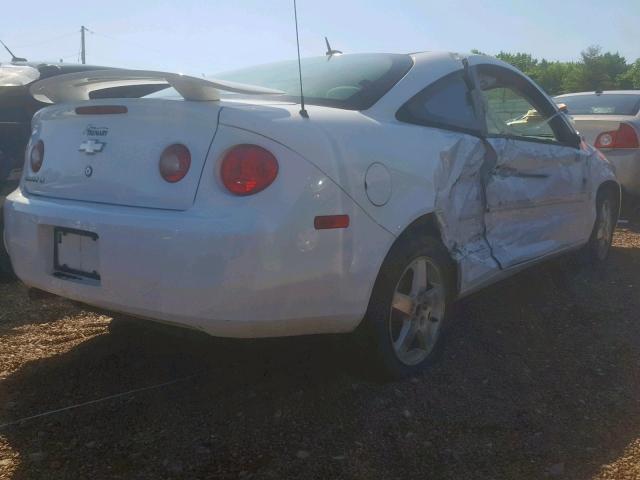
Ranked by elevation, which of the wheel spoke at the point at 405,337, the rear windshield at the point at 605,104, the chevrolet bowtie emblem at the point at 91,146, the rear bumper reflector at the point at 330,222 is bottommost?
the wheel spoke at the point at 405,337

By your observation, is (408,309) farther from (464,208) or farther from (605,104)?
(605,104)

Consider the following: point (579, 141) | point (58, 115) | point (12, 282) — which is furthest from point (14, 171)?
point (579, 141)

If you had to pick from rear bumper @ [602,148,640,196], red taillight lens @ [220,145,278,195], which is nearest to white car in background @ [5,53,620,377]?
red taillight lens @ [220,145,278,195]

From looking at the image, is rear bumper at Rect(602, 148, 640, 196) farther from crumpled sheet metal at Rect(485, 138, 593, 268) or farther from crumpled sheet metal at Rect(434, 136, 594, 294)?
crumpled sheet metal at Rect(434, 136, 594, 294)

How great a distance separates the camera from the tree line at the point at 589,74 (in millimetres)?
38250

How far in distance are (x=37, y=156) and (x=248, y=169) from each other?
50.0 inches

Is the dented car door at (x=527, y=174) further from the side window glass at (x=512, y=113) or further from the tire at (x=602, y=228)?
the tire at (x=602, y=228)

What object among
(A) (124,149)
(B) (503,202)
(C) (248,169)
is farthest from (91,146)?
(B) (503,202)

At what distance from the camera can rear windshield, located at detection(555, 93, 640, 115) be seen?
817cm

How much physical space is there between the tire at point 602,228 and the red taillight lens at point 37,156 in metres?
3.94

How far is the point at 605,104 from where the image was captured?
8422 millimetres

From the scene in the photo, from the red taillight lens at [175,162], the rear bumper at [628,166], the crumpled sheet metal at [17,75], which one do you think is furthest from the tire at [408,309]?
the rear bumper at [628,166]

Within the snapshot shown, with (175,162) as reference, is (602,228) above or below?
below

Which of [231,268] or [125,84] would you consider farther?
[125,84]
